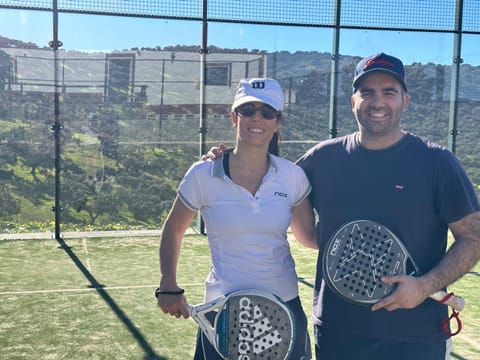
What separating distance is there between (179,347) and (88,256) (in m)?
2.74

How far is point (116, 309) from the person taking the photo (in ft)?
14.2

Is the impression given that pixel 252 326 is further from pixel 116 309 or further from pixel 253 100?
pixel 116 309

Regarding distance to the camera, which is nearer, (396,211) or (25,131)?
(396,211)

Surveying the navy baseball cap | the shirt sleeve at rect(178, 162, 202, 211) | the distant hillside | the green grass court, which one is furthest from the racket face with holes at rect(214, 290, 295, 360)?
the distant hillside

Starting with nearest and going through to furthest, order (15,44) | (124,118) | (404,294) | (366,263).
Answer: (404,294), (366,263), (15,44), (124,118)

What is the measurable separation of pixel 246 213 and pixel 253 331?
40 cm

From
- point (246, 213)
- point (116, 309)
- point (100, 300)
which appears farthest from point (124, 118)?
point (246, 213)

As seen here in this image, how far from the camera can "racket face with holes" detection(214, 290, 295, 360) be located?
196cm

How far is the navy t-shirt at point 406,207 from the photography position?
2.02 meters

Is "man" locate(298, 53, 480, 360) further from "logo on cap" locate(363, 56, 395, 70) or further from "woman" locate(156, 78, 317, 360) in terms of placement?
"woman" locate(156, 78, 317, 360)

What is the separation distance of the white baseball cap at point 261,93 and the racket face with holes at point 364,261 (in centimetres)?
51

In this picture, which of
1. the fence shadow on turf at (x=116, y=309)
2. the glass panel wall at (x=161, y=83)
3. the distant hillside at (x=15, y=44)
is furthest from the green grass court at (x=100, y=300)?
the distant hillside at (x=15, y=44)

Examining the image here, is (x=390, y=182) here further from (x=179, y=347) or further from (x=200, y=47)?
(x=200, y=47)

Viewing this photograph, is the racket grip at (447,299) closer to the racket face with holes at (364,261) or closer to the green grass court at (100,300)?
the racket face with holes at (364,261)
